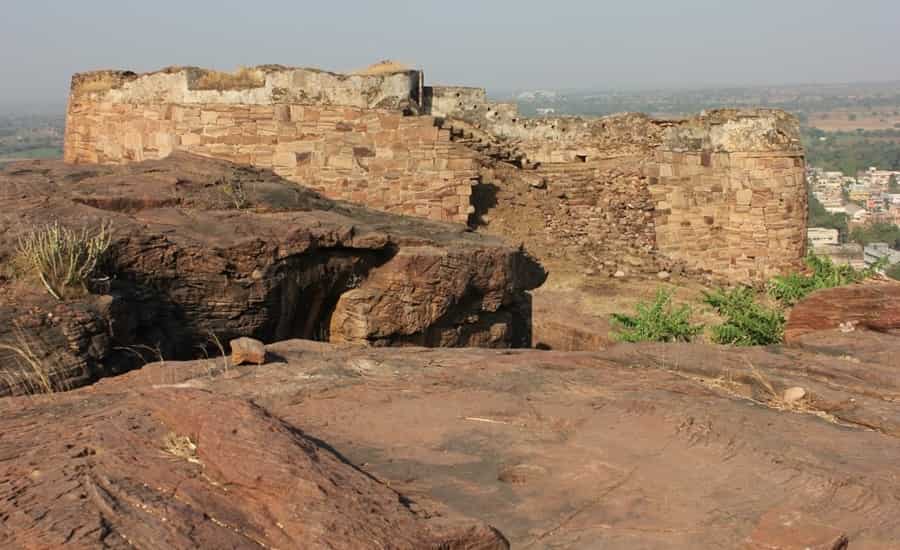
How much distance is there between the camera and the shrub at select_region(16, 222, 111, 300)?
5.24 metres

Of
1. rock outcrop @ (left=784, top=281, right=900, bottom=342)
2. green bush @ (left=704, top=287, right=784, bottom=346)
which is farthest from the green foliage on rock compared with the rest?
rock outcrop @ (left=784, top=281, right=900, bottom=342)

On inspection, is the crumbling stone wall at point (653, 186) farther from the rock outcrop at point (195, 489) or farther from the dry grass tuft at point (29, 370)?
the rock outcrop at point (195, 489)

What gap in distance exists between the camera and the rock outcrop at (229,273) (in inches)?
205

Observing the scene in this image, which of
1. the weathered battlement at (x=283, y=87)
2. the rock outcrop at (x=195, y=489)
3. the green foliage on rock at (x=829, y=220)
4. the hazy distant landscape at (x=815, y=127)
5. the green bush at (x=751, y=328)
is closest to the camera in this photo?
the rock outcrop at (x=195, y=489)

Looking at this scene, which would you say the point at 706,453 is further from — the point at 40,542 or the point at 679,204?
the point at 679,204

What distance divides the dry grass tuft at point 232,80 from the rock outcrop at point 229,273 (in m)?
4.79

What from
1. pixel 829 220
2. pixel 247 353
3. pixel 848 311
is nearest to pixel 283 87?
pixel 848 311

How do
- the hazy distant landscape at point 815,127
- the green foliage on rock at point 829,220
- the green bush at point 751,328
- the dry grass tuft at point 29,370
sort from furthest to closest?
1. the hazy distant landscape at point 815,127
2. the green foliage on rock at point 829,220
3. the green bush at point 751,328
4. the dry grass tuft at point 29,370

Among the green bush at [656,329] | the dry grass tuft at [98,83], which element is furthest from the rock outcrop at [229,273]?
the dry grass tuft at [98,83]

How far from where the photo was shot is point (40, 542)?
2.56 metres

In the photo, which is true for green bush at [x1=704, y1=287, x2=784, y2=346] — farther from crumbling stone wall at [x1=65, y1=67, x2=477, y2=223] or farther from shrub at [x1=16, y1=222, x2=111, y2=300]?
shrub at [x1=16, y1=222, x2=111, y2=300]

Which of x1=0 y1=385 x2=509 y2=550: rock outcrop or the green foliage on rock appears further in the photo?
the green foliage on rock

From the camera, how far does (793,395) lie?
4824mm

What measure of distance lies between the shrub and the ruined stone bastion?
25.8 feet
